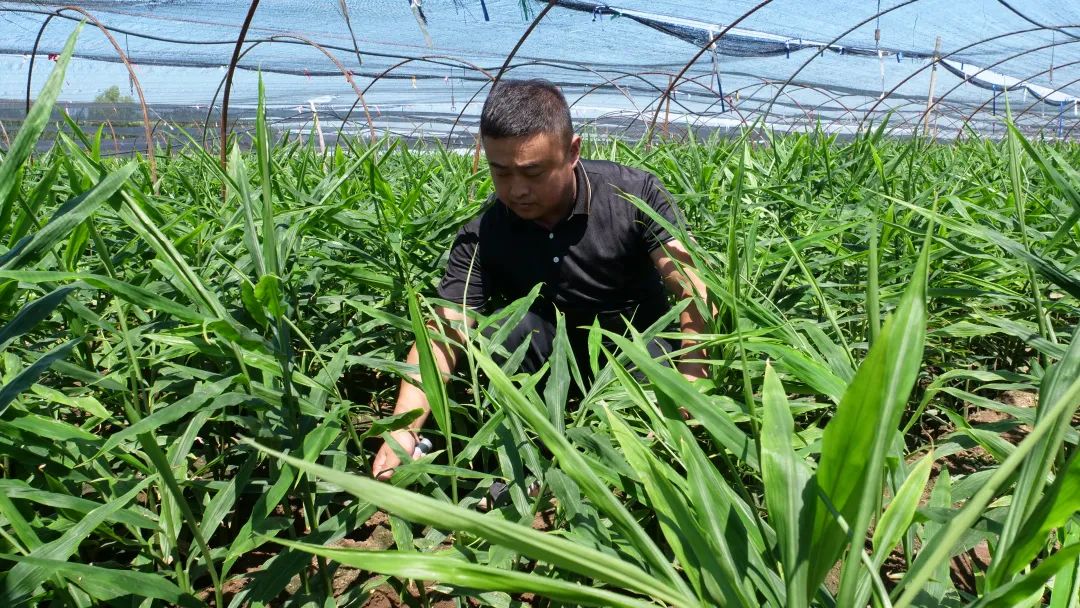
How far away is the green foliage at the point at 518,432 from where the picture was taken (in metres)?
0.38

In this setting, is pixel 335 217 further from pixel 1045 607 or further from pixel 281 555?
pixel 1045 607

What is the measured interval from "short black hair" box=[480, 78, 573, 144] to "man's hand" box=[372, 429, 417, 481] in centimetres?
45

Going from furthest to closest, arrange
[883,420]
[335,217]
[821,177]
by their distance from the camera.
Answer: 1. [821,177]
2. [335,217]
3. [883,420]

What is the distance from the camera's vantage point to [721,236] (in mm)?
1333

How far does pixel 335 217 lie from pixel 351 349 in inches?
8.7

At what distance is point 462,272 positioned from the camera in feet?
4.40

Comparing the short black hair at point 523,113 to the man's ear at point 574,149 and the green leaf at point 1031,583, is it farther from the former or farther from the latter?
the green leaf at point 1031,583

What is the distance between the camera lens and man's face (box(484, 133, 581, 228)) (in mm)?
1165

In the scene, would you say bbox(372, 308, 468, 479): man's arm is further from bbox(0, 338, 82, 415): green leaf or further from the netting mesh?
the netting mesh

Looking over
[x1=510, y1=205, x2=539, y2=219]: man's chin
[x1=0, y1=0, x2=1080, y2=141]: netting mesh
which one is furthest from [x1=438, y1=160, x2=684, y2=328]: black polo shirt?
[x1=0, y1=0, x2=1080, y2=141]: netting mesh

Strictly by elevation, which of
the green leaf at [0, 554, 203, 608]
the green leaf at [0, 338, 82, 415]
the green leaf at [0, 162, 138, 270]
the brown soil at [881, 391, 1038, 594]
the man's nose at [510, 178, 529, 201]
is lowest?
the brown soil at [881, 391, 1038, 594]

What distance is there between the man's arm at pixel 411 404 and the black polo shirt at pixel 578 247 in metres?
0.16

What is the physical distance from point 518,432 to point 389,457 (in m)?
0.26

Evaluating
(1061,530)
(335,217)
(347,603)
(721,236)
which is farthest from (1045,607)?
(335,217)
